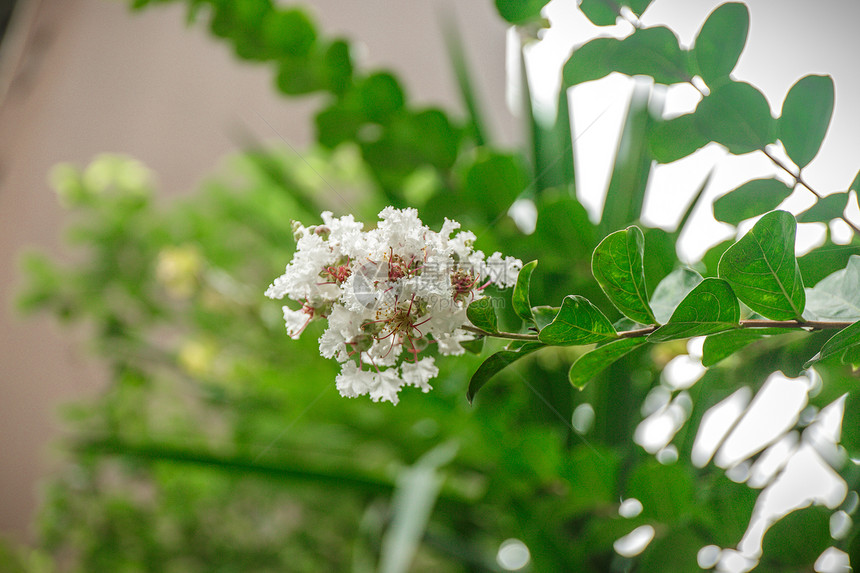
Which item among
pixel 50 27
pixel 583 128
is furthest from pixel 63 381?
pixel 583 128

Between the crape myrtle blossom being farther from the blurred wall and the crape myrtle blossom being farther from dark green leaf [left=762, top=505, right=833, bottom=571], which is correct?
the blurred wall

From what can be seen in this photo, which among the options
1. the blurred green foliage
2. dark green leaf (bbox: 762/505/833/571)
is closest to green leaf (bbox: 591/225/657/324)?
the blurred green foliage

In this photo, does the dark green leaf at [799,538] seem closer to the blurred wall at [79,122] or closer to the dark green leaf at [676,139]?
the dark green leaf at [676,139]

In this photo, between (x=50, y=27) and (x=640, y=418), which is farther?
(x=50, y=27)

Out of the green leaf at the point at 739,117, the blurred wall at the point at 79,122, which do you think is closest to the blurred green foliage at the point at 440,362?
the green leaf at the point at 739,117

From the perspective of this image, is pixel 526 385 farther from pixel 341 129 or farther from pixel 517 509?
pixel 341 129

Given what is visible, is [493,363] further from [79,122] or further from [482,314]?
[79,122]

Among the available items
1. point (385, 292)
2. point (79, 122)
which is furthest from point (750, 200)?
point (79, 122)

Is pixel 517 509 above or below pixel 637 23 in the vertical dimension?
below
